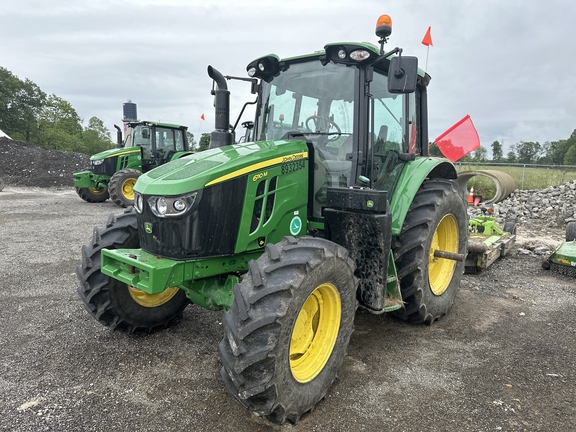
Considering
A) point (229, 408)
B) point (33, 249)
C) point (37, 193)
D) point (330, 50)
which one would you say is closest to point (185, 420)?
point (229, 408)

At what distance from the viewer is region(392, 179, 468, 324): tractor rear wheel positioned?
3607mm

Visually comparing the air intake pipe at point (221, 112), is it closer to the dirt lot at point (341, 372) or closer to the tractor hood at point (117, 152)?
the dirt lot at point (341, 372)

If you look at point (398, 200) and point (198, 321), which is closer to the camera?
point (398, 200)

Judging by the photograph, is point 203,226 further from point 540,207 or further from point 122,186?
point 540,207

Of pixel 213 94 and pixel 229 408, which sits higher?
pixel 213 94

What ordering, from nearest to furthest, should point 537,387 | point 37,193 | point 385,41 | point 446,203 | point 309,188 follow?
1. point 537,387
2. point 385,41
3. point 309,188
4. point 446,203
5. point 37,193

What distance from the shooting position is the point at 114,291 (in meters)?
3.33

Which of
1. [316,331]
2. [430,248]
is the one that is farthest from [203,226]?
[430,248]

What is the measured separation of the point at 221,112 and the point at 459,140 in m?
4.72

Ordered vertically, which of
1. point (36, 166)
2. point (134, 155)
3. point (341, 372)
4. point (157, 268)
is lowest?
point (341, 372)

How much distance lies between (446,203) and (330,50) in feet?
5.96

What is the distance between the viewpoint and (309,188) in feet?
11.2

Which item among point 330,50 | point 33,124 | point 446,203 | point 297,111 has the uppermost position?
point 33,124

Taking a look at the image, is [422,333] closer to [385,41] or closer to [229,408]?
[229,408]
